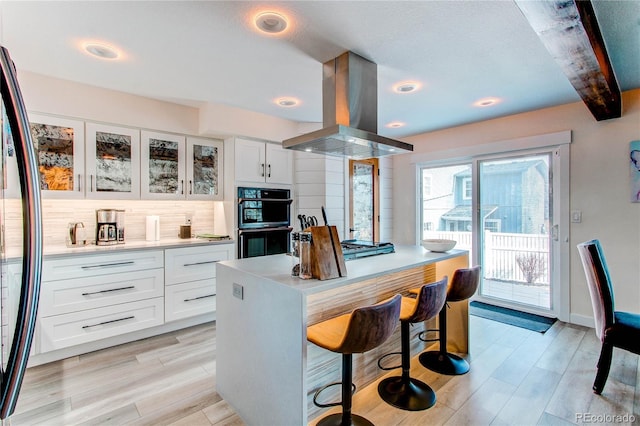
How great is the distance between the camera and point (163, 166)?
3.46m

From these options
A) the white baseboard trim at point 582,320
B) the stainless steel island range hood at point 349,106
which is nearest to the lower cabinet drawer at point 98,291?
the stainless steel island range hood at point 349,106

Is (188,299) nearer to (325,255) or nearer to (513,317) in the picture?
(325,255)

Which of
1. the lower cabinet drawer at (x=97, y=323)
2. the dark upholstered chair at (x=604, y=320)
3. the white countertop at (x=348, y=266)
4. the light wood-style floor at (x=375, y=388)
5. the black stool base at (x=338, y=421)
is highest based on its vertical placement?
the white countertop at (x=348, y=266)

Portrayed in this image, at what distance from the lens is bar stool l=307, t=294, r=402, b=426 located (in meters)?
1.49

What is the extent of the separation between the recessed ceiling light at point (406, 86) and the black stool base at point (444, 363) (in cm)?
238

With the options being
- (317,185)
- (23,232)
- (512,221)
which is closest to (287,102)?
(317,185)

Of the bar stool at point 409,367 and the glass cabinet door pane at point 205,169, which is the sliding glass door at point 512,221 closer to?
the bar stool at point 409,367

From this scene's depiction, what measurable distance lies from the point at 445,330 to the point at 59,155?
12.1 feet

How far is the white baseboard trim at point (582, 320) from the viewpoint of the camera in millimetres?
3300

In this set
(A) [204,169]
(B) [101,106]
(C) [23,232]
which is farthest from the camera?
(A) [204,169]

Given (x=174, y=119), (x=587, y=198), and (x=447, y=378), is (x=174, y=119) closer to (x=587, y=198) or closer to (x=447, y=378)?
(x=447, y=378)

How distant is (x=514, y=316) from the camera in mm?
3652

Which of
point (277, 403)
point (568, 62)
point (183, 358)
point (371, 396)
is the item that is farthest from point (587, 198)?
point (183, 358)

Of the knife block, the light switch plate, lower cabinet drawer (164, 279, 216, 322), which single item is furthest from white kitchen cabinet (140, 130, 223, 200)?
the light switch plate
